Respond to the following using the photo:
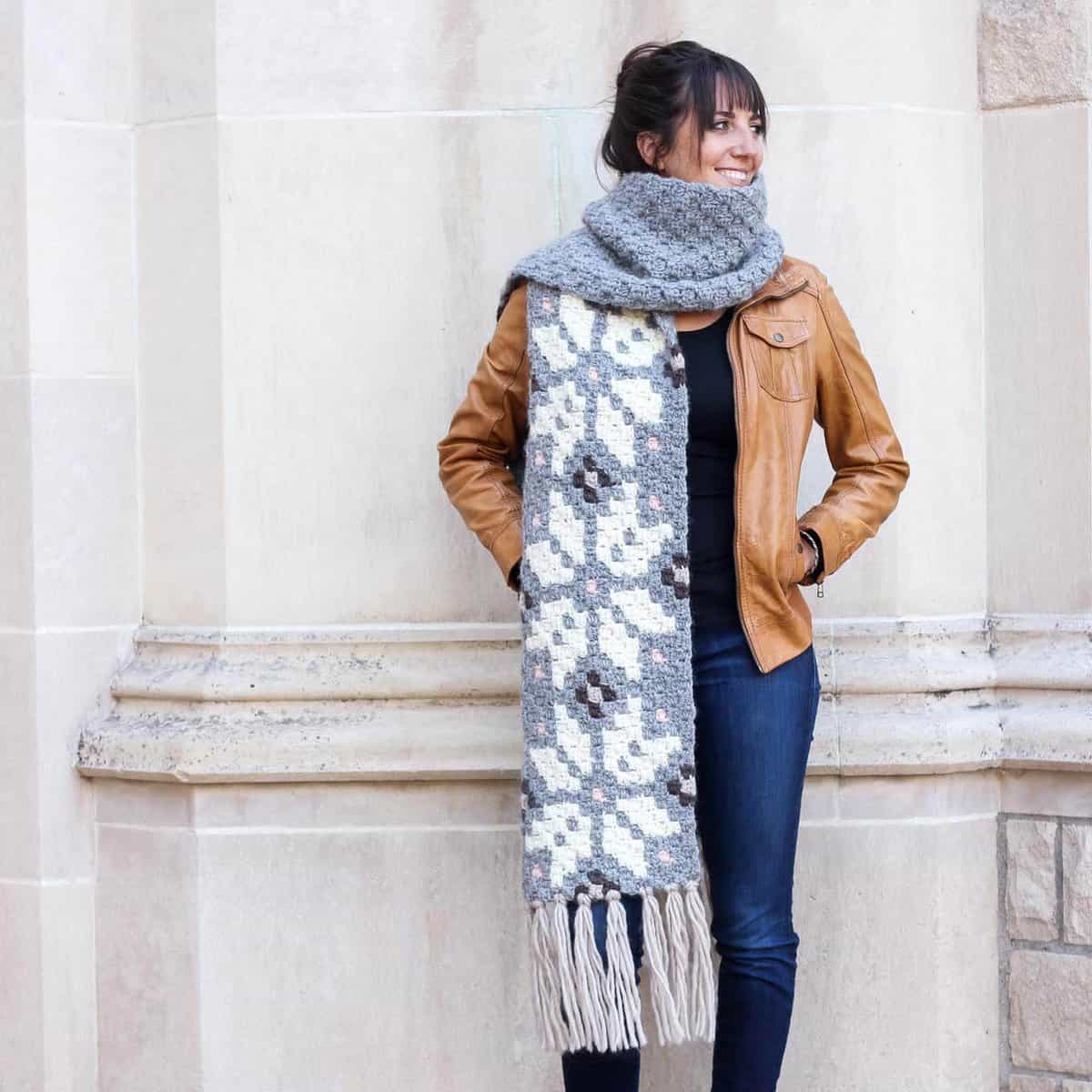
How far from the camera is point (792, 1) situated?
3709 mm

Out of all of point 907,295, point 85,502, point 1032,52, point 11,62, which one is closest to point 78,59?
point 11,62

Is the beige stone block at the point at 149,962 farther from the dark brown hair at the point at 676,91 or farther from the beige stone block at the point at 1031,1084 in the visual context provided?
the dark brown hair at the point at 676,91

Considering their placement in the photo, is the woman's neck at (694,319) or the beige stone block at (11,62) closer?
the woman's neck at (694,319)

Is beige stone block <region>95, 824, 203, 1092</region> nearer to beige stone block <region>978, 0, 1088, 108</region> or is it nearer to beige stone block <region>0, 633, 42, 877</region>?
beige stone block <region>0, 633, 42, 877</region>

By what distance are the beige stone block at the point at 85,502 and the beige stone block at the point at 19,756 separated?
0.10 meters

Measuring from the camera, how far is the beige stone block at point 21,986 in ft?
12.4

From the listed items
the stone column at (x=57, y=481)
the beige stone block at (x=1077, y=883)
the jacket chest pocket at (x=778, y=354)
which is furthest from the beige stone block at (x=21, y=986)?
the beige stone block at (x=1077, y=883)

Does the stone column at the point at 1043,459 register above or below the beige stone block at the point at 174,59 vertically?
below

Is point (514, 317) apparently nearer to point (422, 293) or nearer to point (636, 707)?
point (422, 293)

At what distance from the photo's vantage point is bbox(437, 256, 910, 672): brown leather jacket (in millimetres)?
3105

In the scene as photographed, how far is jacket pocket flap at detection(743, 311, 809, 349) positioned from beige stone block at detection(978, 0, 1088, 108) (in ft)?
3.34

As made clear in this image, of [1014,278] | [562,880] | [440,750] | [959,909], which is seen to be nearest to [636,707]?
[562,880]

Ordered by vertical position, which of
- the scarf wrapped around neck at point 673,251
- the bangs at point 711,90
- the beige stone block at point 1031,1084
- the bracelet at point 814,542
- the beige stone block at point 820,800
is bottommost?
the beige stone block at point 1031,1084

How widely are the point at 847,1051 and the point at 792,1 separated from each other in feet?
7.58
